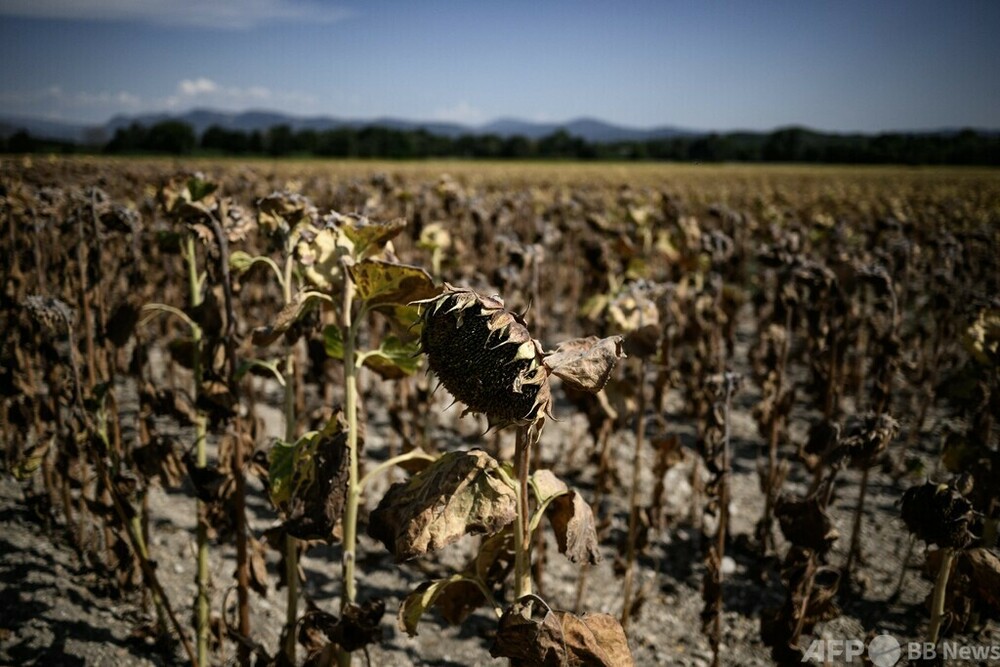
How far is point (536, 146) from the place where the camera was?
102m

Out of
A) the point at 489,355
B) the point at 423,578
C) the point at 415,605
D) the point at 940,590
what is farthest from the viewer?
the point at 423,578

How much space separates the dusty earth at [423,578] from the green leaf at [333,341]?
5.71 ft

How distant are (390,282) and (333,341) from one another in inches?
20.7

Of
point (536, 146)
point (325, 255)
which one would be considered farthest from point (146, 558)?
point (536, 146)

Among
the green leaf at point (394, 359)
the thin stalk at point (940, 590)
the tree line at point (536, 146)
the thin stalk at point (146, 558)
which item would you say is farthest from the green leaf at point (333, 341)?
the tree line at point (536, 146)

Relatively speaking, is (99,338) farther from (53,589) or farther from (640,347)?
(640,347)

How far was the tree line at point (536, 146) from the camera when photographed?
69.8 m

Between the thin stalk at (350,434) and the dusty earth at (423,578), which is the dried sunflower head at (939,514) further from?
the thin stalk at (350,434)

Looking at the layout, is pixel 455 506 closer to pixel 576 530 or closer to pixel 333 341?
pixel 576 530

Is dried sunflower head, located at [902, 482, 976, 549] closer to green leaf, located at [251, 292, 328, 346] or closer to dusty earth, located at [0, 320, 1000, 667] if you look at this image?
dusty earth, located at [0, 320, 1000, 667]

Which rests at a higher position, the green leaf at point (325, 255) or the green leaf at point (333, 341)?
the green leaf at point (325, 255)

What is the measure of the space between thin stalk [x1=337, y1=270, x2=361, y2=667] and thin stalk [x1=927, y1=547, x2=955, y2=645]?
84.5 inches

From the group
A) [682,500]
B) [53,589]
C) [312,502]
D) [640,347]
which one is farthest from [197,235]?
[682,500]

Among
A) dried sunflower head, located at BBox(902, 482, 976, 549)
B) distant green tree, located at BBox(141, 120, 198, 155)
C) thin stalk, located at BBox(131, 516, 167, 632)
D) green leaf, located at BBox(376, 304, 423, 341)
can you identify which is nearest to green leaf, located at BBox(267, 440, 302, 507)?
green leaf, located at BBox(376, 304, 423, 341)
